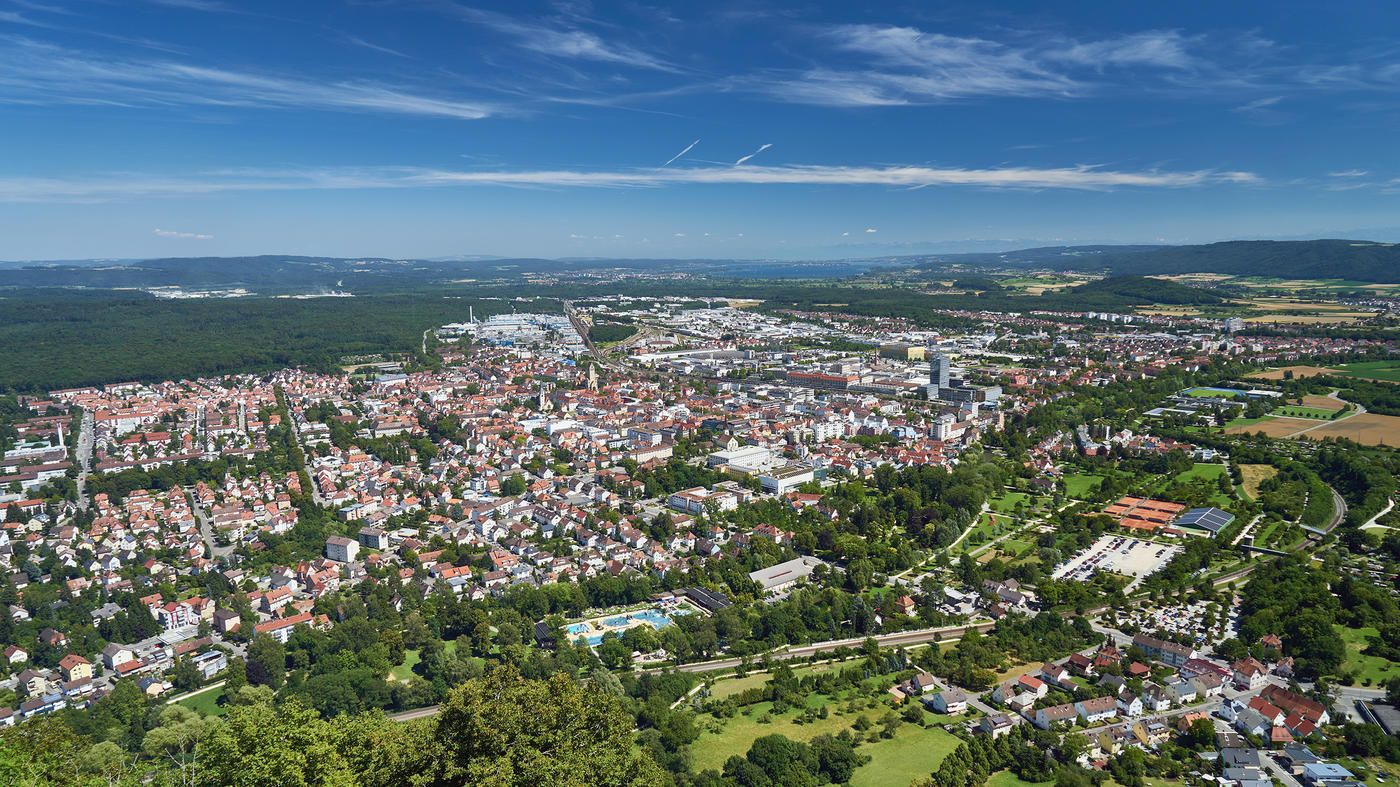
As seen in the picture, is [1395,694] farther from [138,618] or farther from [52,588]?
[52,588]

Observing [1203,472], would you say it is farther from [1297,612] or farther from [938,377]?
[938,377]

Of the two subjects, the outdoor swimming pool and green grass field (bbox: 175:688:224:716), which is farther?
the outdoor swimming pool

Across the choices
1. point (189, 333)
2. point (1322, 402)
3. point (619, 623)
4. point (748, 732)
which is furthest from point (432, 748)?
point (189, 333)

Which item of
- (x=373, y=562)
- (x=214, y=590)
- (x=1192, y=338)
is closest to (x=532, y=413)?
(x=373, y=562)

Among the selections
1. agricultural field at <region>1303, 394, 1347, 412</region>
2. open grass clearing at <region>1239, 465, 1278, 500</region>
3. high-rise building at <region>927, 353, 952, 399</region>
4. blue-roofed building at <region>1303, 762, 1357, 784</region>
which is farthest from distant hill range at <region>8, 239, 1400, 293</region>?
blue-roofed building at <region>1303, 762, 1357, 784</region>

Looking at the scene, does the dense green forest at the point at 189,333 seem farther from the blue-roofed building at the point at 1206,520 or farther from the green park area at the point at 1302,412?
the green park area at the point at 1302,412

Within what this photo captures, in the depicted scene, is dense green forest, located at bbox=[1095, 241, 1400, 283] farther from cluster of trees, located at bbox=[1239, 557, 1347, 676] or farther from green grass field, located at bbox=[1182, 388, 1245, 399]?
cluster of trees, located at bbox=[1239, 557, 1347, 676]

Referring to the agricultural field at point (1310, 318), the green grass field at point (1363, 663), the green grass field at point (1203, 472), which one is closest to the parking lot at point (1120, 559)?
the green grass field at point (1363, 663)
